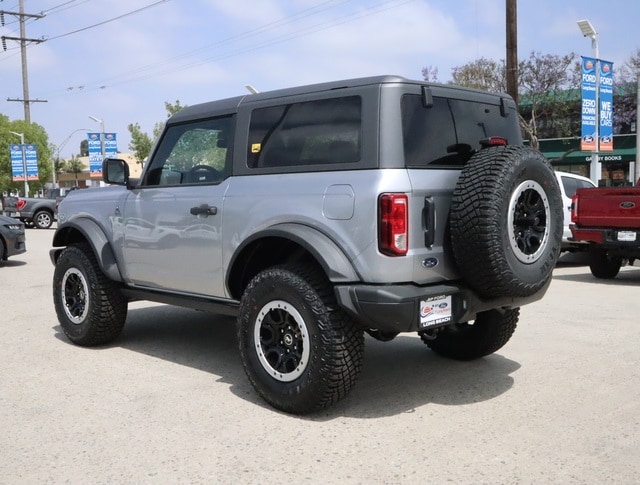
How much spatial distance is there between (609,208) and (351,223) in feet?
24.7

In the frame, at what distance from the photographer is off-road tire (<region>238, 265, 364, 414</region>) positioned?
416 cm

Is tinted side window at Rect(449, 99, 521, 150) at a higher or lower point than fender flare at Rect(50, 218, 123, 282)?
higher

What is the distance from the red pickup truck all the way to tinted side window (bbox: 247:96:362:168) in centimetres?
719

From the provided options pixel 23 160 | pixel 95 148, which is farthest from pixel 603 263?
pixel 23 160

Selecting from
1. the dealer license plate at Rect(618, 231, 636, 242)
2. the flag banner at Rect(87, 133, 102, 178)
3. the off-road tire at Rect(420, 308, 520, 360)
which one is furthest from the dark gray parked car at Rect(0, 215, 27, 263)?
the flag banner at Rect(87, 133, 102, 178)

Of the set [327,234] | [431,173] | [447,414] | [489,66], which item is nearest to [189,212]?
[327,234]

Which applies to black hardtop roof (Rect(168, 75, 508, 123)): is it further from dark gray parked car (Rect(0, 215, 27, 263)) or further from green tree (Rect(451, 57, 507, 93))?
green tree (Rect(451, 57, 507, 93))

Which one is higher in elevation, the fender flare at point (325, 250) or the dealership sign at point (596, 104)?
the dealership sign at point (596, 104)

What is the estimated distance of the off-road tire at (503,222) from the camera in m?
4.06

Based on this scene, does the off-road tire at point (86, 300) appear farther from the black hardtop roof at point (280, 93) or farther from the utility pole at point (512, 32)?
the utility pole at point (512, 32)

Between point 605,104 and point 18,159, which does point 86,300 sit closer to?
point 605,104

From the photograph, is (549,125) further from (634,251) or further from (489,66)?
(634,251)

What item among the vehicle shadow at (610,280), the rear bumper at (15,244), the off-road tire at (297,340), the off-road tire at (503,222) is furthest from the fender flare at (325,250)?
the rear bumper at (15,244)

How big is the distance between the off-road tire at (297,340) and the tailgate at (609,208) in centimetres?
732
